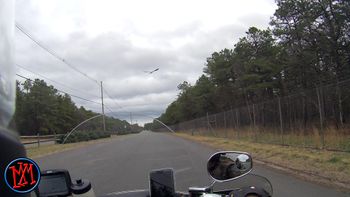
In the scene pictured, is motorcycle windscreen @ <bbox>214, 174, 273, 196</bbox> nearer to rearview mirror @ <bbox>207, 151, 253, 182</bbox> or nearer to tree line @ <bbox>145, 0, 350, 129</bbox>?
rearview mirror @ <bbox>207, 151, 253, 182</bbox>

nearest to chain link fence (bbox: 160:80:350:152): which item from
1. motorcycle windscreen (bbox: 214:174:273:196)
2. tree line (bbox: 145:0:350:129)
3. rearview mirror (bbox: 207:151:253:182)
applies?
tree line (bbox: 145:0:350:129)

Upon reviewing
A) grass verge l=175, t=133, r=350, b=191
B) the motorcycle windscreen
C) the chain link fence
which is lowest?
grass verge l=175, t=133, r=350, b=191

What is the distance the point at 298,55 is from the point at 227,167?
53990mm

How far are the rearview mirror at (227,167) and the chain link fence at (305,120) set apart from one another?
1751 cm

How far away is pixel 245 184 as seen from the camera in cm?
364

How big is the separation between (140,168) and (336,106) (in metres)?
11.7

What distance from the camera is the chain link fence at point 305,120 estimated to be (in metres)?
23.4

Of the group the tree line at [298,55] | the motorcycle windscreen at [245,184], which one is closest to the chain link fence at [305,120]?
the tree line at [298,55]

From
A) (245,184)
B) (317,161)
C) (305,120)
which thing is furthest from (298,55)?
(245,184)

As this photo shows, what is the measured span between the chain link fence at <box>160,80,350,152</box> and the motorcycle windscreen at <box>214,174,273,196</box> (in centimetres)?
1699

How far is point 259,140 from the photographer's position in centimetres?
3553

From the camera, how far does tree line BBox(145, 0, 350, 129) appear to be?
4975 centimetres

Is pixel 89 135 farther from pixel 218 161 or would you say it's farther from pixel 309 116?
pixel 218 161

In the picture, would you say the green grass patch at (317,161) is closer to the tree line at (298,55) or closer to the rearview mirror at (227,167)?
the tree line at (298,55)
